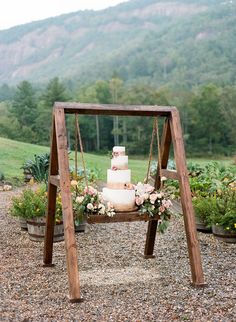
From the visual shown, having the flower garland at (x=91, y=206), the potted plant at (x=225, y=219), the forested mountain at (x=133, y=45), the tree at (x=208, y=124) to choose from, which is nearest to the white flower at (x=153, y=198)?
the flower garland at (x=91, y=206)

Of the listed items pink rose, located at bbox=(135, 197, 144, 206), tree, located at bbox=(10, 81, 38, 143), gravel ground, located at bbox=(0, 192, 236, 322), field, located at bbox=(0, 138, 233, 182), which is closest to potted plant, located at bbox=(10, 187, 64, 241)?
gravel ground, located at bbox=(0, 192, 236, 322)

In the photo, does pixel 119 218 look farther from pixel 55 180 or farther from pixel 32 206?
pixel 32 206

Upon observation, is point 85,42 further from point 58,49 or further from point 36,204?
point 36,204

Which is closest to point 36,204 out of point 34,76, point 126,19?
point 34,76

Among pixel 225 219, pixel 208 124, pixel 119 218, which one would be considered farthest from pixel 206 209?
pixel 208 124

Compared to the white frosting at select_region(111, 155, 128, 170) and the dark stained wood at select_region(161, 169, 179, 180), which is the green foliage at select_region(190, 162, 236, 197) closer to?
the dark stained wood at select_region(161, 169, 179, 180)

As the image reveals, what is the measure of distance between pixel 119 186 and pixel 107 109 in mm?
782

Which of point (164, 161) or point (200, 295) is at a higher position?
point (164, 161)

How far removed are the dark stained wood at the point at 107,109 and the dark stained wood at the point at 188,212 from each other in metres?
0.26

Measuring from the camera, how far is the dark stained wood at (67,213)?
464 cm

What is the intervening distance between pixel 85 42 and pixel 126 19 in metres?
21.6

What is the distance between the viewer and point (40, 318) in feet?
14.0

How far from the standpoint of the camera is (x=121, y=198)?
5113 millimetres

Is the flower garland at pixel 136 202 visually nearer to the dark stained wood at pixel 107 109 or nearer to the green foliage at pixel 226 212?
the dark stained wood at pixel 107 109
